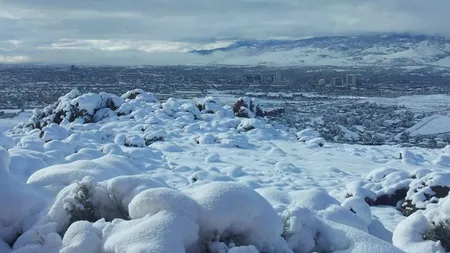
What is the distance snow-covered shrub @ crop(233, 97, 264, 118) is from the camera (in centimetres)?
1894

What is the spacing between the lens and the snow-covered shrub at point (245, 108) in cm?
1894

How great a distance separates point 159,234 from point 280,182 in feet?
21.4

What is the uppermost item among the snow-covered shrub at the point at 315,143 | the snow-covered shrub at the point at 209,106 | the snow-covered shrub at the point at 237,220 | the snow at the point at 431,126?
the snow-covered shrub at the point at 237,220

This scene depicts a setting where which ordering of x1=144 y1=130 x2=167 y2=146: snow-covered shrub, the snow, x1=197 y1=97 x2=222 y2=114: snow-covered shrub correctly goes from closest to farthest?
x1=144 y1=130 x2=167 y2=146: snow-covered shrub, x1=197 y1=97 x2=222 y2=114: snow-covered shrub, the snow

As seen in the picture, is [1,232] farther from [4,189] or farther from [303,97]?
Answer: [303,97]

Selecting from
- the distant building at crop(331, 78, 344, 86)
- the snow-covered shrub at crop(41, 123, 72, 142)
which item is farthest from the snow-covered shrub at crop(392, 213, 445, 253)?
the distant building at crop(331, 78, 344, 86)

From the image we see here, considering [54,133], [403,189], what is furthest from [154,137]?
[403,189]

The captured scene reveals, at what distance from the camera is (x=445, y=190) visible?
307 inches

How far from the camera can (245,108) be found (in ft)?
63.0

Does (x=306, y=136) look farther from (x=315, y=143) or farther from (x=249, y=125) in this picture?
(x=249, y=125)

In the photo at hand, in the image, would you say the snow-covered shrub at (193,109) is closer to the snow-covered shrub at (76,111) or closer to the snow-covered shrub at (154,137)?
the snow-covered shrub at (76,111)

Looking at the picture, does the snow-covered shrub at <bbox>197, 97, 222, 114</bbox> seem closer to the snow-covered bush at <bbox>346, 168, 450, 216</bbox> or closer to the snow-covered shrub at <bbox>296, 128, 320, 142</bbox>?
the snow-covered shrub at <bbox>296, 128, 320, 142</bbox>

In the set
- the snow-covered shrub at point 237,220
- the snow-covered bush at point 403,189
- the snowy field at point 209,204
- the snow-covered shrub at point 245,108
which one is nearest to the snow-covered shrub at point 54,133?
the snowy field at point 209,204

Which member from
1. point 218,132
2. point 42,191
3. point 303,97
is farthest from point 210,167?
point 303,97
